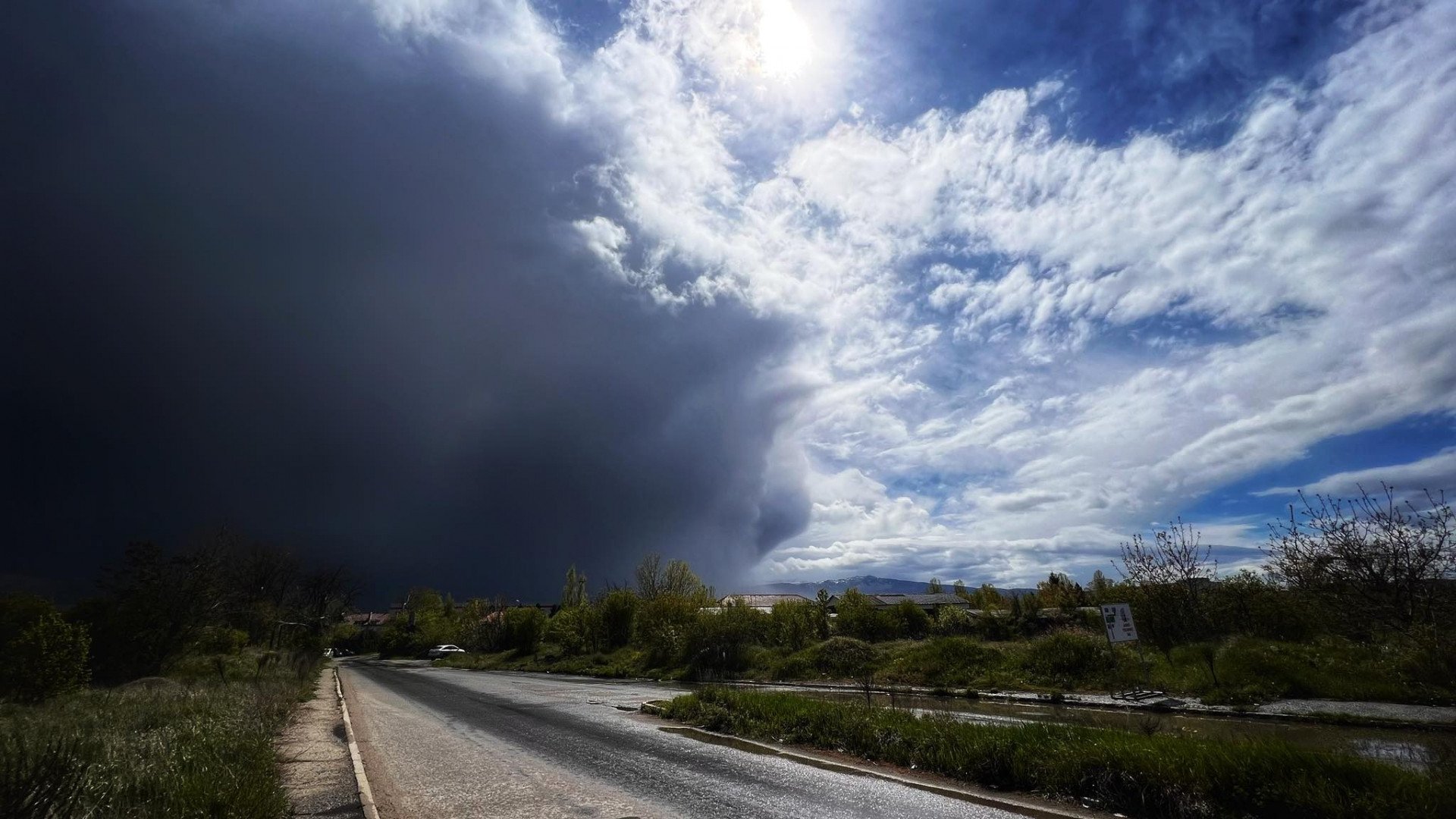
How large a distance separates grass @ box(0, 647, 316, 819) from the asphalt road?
207cm

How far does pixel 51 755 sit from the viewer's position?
5.80 meters

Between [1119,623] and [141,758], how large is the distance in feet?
70.1

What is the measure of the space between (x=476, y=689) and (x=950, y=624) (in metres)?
26.5

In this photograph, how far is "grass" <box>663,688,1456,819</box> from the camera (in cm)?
641

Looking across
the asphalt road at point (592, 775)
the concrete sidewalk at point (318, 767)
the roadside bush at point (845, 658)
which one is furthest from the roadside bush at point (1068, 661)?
the concrete sidewalk at point (318, 767)

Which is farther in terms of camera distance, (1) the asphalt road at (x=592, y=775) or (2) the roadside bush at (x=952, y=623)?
(2) the roadside bush at (x=952, y=623)

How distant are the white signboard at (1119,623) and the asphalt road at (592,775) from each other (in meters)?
11.4

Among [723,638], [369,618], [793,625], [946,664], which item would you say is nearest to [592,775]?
[946,664]

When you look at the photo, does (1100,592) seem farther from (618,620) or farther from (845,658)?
(618,620)

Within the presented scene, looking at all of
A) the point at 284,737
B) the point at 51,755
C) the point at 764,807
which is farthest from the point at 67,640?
the point at 764,807

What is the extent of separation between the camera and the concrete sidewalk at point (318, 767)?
30.9ft

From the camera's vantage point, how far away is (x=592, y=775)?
10.9 m

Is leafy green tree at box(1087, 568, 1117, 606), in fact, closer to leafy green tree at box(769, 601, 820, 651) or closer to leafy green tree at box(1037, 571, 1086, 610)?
leafy green tree at box(1037, 571, 1086, 610)

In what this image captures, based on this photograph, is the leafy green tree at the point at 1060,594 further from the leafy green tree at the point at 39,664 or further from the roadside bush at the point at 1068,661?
the leafy green tree at the point at 39,664
